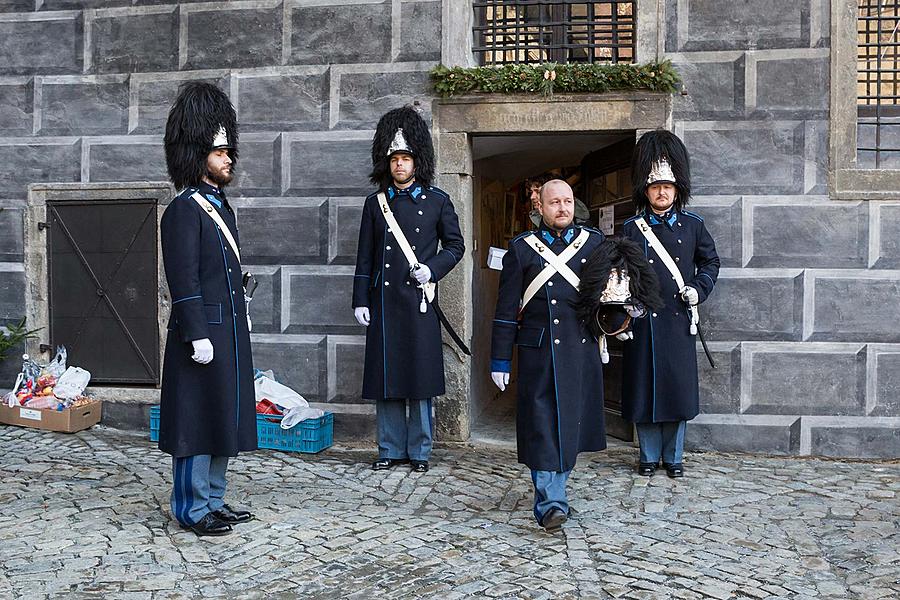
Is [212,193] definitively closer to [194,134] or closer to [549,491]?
[194,134]

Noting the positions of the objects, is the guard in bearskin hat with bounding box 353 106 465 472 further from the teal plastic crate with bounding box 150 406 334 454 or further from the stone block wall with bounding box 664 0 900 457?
the stone block wall with bounding box 664 0 900 457

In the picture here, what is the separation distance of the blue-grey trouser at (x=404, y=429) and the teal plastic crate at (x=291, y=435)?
0.56 metres

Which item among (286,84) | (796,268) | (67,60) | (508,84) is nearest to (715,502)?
(796,268)

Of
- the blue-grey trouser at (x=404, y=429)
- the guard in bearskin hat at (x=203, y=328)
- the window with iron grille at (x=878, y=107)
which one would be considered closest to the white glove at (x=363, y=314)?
the blue-grey trouser at (x=404, y=429)

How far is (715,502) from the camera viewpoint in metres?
4.98

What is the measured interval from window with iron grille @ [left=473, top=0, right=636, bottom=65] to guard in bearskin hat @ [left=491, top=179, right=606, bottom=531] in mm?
2355

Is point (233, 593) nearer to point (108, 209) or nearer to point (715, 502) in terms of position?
point (715, 502)

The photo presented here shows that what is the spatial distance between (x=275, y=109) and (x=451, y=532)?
336cm

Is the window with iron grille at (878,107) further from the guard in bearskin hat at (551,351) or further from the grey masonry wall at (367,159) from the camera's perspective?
the guard in bearskin hat at (551,351)

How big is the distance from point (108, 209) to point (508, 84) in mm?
2897

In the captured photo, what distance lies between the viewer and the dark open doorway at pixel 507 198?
6.64m

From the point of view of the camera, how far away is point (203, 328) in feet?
13.9

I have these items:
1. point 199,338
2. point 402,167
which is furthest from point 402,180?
point 199,338

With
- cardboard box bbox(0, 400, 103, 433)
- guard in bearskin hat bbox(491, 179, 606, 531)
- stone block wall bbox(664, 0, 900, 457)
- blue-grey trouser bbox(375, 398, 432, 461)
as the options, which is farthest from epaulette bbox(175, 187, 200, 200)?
stone block wall bbox(664, 0, 900, 457)
